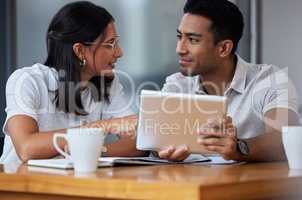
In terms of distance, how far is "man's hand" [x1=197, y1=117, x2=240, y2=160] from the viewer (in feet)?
6.14

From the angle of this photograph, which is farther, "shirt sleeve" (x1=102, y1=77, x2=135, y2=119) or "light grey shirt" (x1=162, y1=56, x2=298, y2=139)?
"shirt sleeve" (x1=102, y1=77, x2=135, y2=119)

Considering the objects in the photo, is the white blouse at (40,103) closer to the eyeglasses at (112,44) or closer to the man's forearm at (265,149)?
the eyeglasses at (112,44)

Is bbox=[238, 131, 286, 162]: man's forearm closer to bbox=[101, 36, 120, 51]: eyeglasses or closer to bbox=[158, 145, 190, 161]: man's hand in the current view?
bbox=[158, 145, 190, 161]: man's hand

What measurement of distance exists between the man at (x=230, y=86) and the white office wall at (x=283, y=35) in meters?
1.04

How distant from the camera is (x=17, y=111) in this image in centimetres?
220

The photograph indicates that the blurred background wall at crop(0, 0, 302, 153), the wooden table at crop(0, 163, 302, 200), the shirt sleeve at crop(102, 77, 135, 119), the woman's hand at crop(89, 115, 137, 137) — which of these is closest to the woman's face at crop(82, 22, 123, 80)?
the shirt sleeve at crop(102, 77, 135, 119)

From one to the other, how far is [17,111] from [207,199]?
3.62 ft

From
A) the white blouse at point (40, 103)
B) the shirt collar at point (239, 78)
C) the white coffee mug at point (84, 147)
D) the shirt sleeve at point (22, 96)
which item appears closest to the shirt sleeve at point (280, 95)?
the shirt collar at point (239, 78)

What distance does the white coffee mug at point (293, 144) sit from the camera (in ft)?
5.50

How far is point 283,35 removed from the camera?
3.91 meters

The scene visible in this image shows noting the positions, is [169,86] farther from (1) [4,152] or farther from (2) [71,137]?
(2) [71,137]

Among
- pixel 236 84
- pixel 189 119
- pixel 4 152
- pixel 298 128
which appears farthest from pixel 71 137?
pixel 236 84

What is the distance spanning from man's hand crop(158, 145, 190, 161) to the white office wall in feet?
6.79

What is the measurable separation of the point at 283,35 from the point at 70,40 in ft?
5.78
